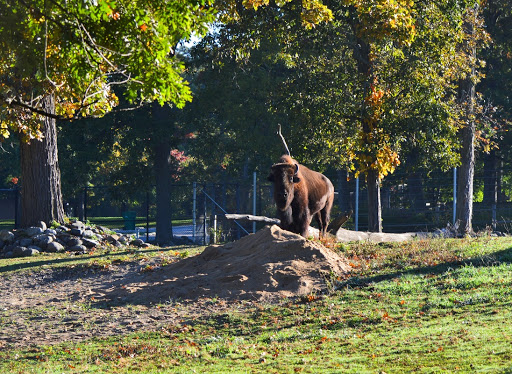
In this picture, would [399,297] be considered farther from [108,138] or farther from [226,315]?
[108,138]

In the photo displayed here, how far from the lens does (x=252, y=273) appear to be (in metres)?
13.6

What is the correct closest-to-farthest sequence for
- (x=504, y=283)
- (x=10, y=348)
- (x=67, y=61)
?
(x=10, y=348), (x=504, y=283), (x=67, y=61)

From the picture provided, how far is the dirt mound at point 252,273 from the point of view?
13.1 metres

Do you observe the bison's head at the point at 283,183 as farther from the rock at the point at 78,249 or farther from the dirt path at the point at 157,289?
the rock at the point at 78,249

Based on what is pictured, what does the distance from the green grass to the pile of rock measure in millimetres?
8031

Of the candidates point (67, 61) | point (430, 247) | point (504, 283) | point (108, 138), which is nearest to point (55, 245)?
point (67, 61)

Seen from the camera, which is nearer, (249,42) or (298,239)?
(298,239)

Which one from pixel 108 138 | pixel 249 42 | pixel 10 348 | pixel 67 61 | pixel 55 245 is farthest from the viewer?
A: pixel 108 138

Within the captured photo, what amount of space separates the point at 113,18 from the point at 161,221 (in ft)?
77.5

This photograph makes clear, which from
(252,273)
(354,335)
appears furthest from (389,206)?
(354,335)

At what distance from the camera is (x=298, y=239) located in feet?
47.0

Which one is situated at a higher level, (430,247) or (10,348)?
(430,247)

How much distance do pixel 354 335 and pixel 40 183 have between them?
44.4 feet

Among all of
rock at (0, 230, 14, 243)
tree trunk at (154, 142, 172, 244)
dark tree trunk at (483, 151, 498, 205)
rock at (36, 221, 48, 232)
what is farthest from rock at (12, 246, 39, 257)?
dark tree trunk at (483, 151, 498, 205)
